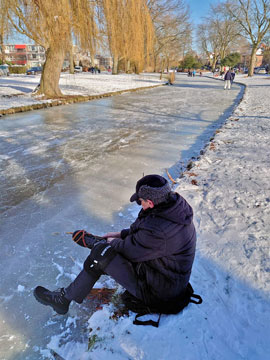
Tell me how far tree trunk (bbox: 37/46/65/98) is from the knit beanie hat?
12.4 m

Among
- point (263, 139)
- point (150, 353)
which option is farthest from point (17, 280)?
point (263, 139)

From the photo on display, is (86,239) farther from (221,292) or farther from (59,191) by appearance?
(59,191)

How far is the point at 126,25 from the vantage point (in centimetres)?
975

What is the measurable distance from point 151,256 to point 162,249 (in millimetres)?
100

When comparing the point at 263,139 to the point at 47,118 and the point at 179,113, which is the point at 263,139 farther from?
the point at 47,118

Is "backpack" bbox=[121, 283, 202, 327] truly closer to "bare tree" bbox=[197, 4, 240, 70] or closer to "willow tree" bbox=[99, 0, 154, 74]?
"willow tree" bbox=[99, 0, 154, 74]

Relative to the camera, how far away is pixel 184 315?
1.82 meters

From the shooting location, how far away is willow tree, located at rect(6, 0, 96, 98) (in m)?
8.66

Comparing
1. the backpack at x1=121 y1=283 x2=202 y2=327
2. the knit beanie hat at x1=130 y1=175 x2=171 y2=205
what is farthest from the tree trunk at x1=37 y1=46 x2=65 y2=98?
the backpack at x1=121 y1=283 x2=202 y2=327

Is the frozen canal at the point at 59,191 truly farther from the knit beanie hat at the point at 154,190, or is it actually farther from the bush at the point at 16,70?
the bush at the point at 16,70

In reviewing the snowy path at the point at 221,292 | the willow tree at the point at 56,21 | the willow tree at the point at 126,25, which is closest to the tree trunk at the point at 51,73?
the willow tree at the point at 56,21

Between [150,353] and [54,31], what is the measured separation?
10503mm

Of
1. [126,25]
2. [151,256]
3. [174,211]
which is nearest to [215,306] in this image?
[151,256]

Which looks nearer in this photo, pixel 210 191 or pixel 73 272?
pixel 73 272
